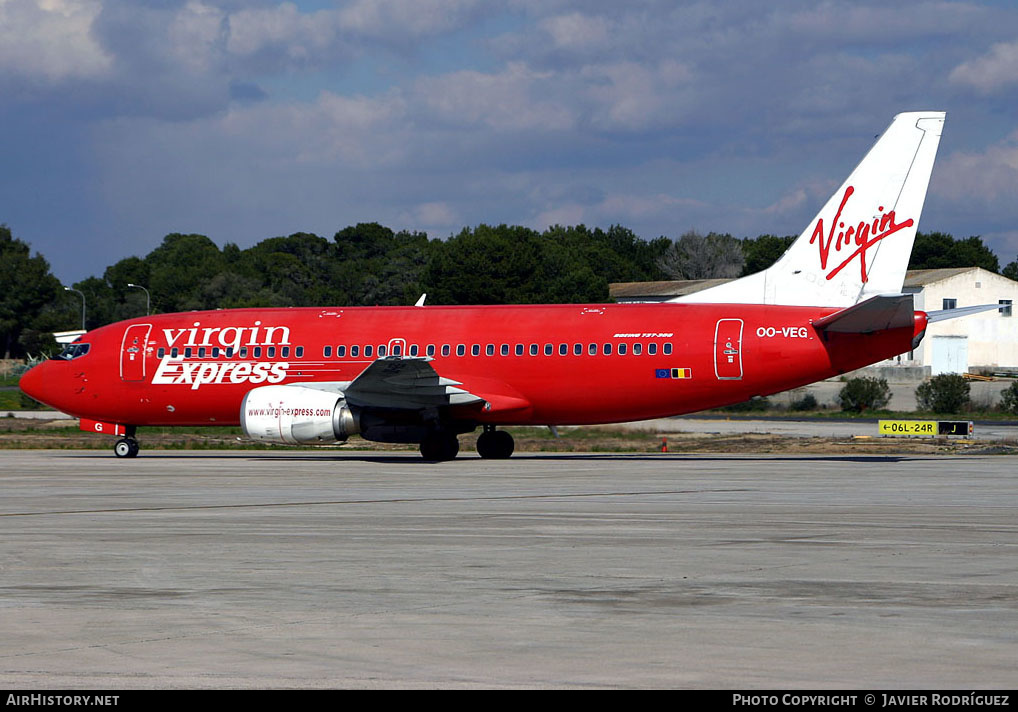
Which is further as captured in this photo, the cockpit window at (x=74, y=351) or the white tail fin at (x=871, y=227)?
the cockpit window at (x=74, y=351)

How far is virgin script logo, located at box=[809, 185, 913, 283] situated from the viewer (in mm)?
30656

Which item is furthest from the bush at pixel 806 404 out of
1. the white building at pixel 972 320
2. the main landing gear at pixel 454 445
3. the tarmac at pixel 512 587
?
the tarmac at pixel 512 587

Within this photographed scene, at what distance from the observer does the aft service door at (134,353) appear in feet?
116

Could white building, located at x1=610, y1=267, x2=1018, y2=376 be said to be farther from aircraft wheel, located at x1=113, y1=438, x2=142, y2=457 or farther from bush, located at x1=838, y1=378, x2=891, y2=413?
aircraft wheel, located at x1=113, y1=438, x2=142, y2=457

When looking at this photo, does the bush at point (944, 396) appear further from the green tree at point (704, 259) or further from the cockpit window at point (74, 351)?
the green tree at point (704, 259)

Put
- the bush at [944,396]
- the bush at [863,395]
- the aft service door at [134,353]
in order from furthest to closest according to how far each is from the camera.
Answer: the bush at [863,395]
the bush at [944,396]
the aft service door at [134,353]

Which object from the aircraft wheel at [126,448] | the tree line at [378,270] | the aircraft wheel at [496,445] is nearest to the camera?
the aircraft wheel at [496,445]

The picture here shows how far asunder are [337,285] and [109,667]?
5451 inches

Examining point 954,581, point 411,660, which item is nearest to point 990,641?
point 954,581

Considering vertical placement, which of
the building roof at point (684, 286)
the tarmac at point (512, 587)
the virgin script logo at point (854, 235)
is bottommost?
the tarmac at point (512, 587)

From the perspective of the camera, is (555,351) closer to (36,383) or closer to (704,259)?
(36,383)

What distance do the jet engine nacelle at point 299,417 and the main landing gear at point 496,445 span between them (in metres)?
4.44

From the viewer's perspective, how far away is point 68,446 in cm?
4247

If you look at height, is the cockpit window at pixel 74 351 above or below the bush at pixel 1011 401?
above
